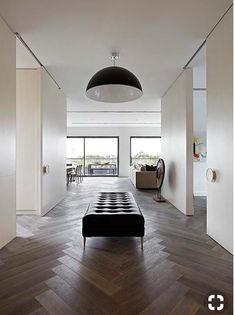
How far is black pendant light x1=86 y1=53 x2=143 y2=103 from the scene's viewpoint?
3037mm

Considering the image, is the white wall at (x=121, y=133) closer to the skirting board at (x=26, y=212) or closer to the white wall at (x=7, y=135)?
the skirting board at (x=26, y=212)

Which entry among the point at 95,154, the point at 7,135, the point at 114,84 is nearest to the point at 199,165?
the point at 114,84

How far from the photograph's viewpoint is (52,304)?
1.78m

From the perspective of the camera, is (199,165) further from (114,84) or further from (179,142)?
(114,84)

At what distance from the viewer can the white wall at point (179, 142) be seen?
4570 mm

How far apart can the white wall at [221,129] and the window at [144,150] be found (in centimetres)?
1027

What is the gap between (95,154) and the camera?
44.8 feet

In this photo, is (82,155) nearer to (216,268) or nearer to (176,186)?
(176,186)

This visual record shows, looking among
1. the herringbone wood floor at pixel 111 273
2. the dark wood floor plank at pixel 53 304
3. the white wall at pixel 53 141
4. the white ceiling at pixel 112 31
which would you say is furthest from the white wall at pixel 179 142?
the dark wood floor plank at pixel 53 304

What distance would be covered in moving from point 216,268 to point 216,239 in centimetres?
81

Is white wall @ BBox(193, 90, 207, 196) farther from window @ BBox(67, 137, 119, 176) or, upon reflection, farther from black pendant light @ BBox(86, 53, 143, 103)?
window @ BBox(67, 137, 119, 176)

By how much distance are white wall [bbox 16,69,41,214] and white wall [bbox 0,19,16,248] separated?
123 cm

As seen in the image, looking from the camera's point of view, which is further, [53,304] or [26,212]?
[26,212]

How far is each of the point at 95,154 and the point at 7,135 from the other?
10590 mm
